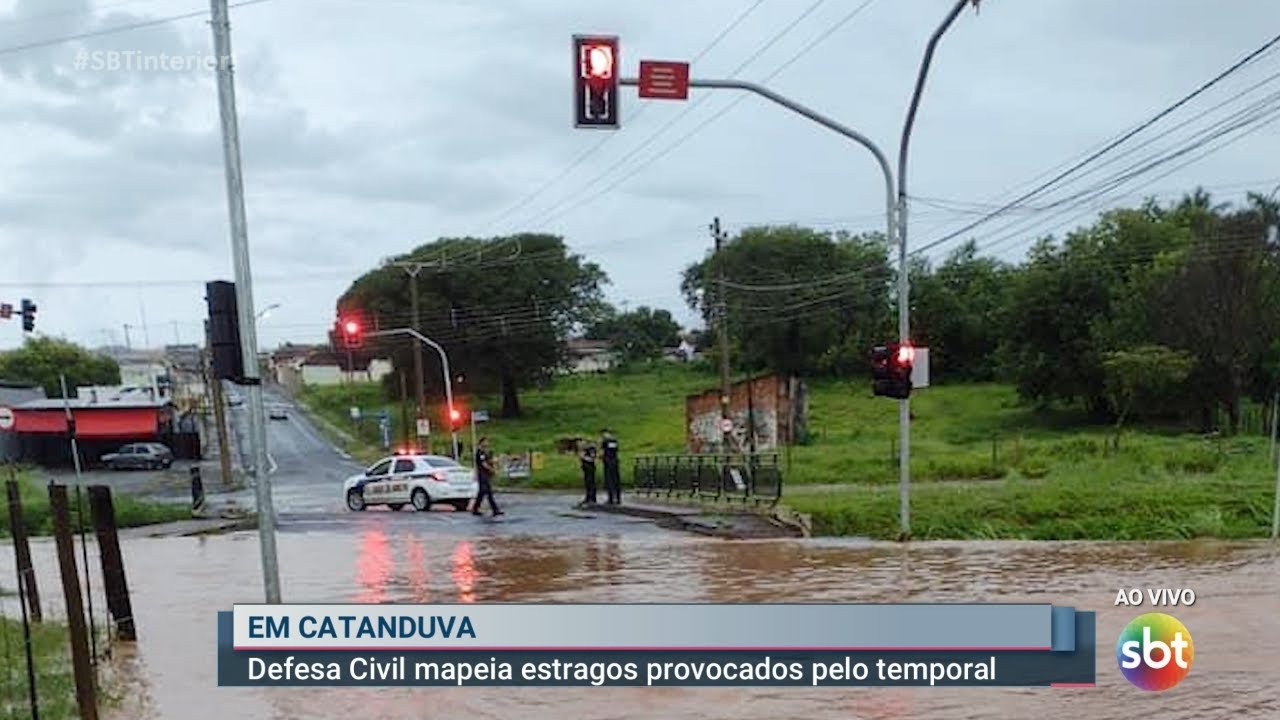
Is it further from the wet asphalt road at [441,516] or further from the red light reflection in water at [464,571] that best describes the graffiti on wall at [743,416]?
the red light reflection in water at [464,571]

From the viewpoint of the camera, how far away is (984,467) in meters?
37.3

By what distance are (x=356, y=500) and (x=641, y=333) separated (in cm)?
10248

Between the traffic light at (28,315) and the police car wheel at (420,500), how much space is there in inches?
396

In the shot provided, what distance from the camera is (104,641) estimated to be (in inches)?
480

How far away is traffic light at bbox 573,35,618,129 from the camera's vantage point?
1404 cm

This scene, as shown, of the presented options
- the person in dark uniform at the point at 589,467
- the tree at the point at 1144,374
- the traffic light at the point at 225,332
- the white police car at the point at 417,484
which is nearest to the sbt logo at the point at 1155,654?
the traffic light at the point at 225,332

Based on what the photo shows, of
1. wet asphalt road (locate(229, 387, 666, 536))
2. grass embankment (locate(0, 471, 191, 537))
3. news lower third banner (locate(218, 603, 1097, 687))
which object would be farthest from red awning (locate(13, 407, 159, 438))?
news lower third banner (locate(218, 603, 1097, 687))

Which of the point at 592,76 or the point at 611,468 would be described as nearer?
the point at 592,76

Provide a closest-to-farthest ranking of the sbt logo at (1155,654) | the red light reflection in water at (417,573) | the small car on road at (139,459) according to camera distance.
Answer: the sbt logo at (1155,654), the red light reflection in water at (417,573), the small car on road at (139,459)

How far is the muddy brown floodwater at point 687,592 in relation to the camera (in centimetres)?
873

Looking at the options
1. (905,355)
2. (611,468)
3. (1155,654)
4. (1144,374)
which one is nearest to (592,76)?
(905,355)

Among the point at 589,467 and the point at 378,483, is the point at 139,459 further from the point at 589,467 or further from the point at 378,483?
the point at 589,467

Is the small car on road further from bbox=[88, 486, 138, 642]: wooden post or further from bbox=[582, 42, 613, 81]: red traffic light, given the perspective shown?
bbox=[582, 42, 613, 81]: red traffic light

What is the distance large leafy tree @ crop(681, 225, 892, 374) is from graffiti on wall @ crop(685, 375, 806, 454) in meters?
37.2
